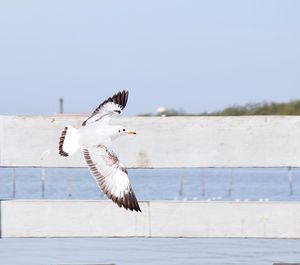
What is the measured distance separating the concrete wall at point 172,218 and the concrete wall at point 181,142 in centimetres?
36

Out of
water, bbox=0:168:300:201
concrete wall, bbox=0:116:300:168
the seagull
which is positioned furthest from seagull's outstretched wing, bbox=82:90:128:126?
water, bbox=0:168:300:201

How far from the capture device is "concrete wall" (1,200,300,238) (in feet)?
33.1

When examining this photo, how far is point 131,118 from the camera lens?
10133 mm

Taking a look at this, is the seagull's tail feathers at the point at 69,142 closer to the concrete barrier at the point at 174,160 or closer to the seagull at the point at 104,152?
the seagull at the point at 104,152

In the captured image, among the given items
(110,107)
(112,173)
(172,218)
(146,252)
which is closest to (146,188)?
(146,252)

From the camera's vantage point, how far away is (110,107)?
10.0m

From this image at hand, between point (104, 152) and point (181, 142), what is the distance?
758mm

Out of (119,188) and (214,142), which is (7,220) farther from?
(214,142)

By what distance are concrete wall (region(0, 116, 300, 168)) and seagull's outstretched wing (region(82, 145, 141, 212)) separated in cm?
27

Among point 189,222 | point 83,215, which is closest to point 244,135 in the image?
point 189,222

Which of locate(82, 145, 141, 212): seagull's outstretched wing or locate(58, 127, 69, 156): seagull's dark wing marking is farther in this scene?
locate(82, 145, 141, 212): seagull's outstretched wing

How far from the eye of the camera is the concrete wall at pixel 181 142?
10055 mm

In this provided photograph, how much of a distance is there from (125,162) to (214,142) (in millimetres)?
790

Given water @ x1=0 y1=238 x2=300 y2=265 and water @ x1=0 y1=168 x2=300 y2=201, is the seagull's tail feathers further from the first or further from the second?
water @ x1=0 y1=168 x2=300 y2=201
